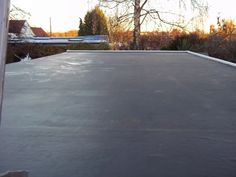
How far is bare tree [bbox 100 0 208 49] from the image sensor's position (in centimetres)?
2220

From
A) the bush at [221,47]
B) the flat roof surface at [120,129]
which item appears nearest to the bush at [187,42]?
the bush at [221,47]

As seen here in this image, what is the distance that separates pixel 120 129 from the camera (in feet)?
11.7

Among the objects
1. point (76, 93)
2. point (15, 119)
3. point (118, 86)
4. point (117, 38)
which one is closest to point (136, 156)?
point (15, 119)

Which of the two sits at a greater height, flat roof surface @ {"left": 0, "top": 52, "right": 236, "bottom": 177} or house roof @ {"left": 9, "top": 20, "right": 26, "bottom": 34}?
house roof @ {"left": 9, "top": 20, "right": 26, "bottom": 34}

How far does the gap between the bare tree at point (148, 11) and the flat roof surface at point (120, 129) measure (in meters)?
16.1

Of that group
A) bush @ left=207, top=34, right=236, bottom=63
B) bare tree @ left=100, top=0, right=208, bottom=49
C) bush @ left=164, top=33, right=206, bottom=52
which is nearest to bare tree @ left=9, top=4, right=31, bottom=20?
bare tree @ left=100, top=0, right=208, bottom=49

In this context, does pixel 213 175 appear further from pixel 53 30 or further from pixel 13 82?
pixel 53 30

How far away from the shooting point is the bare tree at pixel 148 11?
22203 millimetres

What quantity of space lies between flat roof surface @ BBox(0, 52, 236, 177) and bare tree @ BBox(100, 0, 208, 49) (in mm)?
16079

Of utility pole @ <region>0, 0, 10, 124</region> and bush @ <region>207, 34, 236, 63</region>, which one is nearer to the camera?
utility pole @ <region>0, 0, 10, 124</region>

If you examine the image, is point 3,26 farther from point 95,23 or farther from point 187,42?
point 95,23

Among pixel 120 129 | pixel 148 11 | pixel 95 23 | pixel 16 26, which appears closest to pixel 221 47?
pixel 148 11

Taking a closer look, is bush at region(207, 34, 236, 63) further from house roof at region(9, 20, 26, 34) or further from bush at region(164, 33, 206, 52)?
house roof at region(9, 20, 26, 34)

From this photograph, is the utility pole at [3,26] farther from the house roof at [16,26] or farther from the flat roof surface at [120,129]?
the house roof at [16,26]
